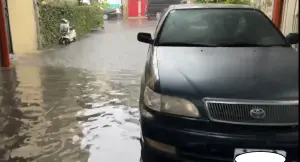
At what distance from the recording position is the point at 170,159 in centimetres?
245

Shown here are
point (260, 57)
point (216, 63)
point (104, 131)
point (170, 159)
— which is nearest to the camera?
point (170, 159)

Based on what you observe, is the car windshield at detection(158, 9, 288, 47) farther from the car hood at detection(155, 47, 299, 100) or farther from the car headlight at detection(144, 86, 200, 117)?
the car headlight at detection(144, 86, 200, 117)

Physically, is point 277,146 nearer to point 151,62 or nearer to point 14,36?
point 151,62

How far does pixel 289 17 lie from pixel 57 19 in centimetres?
802

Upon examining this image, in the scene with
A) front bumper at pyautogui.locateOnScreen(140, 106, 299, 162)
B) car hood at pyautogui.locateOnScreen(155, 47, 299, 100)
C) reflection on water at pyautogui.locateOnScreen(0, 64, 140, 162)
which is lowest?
reflection on water at pyautogui.locateOnScreen(0, 64, 140, 162)

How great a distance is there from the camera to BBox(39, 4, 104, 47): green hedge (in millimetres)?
10461

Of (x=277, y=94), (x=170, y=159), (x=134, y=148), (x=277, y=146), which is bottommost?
(x=134, y=148)

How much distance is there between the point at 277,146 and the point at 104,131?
2109mm

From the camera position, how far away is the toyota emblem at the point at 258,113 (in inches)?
91.8

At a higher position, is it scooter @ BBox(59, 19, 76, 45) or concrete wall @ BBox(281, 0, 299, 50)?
concrete wall @ BBox(281, 0, 299, 50)

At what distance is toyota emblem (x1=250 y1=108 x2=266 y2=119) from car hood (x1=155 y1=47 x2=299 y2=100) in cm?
10

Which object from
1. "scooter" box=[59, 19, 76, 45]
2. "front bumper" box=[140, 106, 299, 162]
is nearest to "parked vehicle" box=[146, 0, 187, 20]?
"scooter" box=[59, 19, 76, 45]

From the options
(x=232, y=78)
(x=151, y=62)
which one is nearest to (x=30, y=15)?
(x=151, y=62)

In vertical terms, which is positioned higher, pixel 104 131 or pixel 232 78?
pixel 232 78
